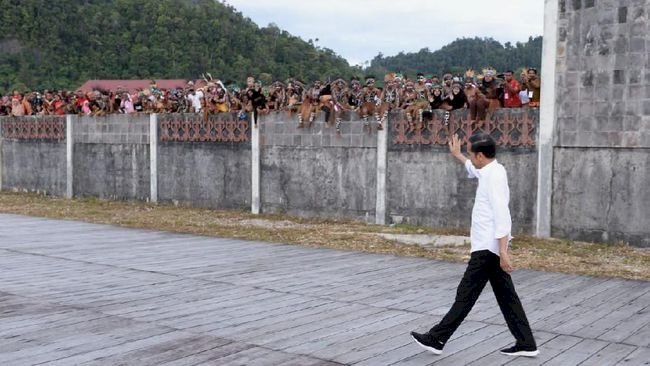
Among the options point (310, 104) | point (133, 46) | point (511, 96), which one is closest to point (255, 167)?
point (310, 104)

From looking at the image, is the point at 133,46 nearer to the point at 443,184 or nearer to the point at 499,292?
the point at 443,184

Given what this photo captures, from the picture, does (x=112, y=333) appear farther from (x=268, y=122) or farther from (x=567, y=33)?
(x=268, y=122)

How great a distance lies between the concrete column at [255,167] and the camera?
17641 millimetres

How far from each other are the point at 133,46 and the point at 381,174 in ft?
206

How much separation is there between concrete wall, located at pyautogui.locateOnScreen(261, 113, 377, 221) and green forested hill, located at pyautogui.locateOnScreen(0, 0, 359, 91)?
44880mm

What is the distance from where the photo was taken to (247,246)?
1226 cm

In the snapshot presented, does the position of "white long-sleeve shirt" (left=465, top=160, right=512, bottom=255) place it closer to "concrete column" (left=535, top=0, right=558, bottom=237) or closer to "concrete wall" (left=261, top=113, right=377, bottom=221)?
"concrete column" (left=535, top=0, right=558, bottom=237)

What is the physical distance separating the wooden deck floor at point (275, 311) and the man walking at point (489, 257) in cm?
18

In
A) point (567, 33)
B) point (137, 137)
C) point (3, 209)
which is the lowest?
point (3, 209)

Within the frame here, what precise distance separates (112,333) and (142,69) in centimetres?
6920

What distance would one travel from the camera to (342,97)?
16.2 meters

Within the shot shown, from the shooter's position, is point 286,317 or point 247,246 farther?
point 247,246

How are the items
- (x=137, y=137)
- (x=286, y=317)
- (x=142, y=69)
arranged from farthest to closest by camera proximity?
(x=142, y=69) → (x=137, y=137) → (x=286, y=317)

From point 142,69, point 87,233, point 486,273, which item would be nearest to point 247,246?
point 87,233
